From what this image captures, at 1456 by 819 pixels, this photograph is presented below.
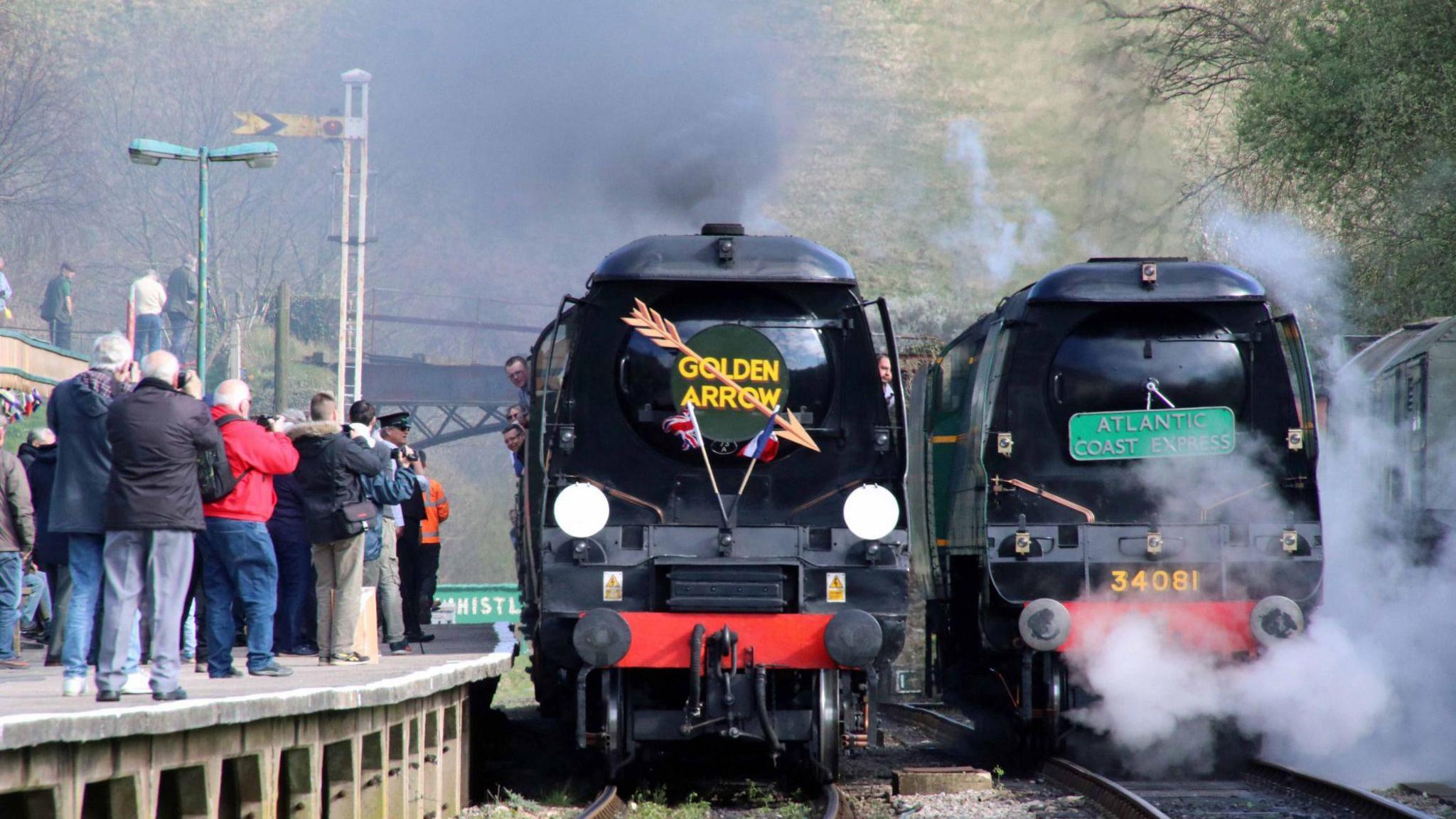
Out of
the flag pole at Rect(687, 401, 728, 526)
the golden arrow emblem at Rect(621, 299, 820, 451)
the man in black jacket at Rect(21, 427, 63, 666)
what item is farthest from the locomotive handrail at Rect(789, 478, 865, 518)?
the man in black jacket at Rect(21, 427, 63, 666)

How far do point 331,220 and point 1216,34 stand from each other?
40266 mm

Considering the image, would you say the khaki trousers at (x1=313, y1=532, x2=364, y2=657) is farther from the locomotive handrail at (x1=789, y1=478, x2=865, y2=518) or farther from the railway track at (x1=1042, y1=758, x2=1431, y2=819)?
A: the railway track at (x1=1042, y1=758, x2=1431, y2=819)

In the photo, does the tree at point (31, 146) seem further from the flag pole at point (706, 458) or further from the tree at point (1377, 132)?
the flag pole at point (706, 458)

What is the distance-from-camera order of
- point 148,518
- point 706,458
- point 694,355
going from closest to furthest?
point 148,518, point 706,458, point 694,355

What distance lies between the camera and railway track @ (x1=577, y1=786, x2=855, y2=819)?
8.39 m

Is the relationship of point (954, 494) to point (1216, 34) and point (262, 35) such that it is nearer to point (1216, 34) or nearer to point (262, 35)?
point (1216, 34)

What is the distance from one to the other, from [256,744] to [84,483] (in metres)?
1.76

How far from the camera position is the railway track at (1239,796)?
8.41 metres

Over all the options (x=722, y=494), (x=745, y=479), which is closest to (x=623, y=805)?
(x=722, y=494)

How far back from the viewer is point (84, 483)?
7480mm

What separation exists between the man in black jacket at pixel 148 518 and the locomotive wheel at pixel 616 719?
2.63 metres

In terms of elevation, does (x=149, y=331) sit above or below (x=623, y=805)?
above

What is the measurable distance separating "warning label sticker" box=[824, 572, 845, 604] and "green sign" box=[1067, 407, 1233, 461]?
2.26 metres

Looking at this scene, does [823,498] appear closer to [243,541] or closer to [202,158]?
[243,541]
